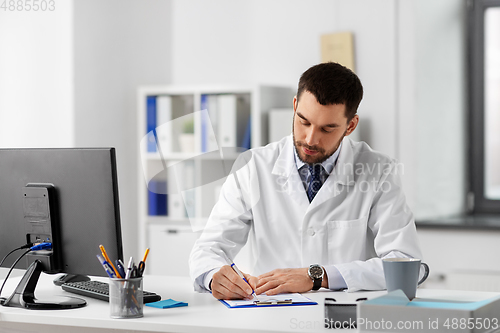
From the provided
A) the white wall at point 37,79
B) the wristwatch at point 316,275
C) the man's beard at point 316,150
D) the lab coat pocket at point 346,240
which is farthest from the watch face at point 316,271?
the white wall at point 37,79

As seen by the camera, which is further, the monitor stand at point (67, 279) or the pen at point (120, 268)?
the monitor stand at point (67, 279)

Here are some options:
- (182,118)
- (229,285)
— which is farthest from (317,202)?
(182,118)

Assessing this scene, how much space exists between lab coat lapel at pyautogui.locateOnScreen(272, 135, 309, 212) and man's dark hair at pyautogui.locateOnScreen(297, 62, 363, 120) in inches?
8.8

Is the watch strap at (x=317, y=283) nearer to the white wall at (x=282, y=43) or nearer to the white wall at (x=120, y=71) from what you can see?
the white wall at (x=282, y=43)

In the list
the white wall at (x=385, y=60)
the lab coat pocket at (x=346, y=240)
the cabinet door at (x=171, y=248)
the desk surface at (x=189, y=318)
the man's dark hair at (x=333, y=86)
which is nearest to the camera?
the desk surface at (x=189, y=318)

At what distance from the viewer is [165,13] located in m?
3.80

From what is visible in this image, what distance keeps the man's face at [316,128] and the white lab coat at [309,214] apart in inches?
4.1

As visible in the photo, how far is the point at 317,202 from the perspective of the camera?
1858 mm

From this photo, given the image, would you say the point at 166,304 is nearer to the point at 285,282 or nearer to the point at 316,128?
the point at 285,282

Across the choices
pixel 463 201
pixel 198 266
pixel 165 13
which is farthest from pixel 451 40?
pixel 198 266

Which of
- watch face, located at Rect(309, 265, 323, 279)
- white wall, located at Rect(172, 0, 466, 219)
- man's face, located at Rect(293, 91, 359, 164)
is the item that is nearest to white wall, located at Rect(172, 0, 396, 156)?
white wall, located at Rect(172, 0, 466, 219)

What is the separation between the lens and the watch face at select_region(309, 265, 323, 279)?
5.29ft

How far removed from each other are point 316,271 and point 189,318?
1.45ft

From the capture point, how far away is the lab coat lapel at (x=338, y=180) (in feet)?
6.11
